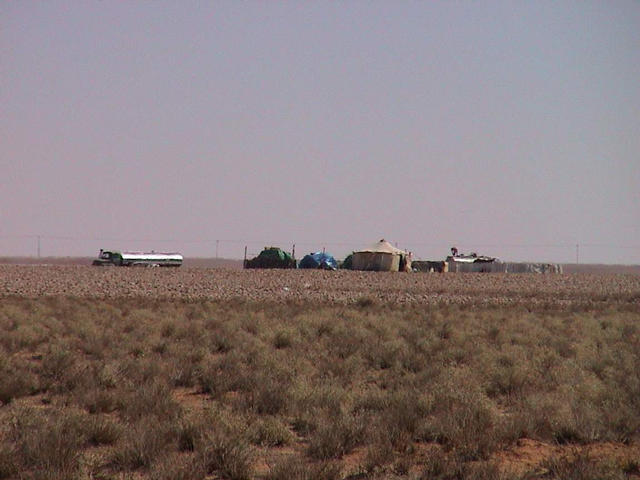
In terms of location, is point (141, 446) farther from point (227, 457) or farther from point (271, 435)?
point (271, 435)

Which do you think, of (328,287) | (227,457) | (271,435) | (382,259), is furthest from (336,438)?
(382,259)

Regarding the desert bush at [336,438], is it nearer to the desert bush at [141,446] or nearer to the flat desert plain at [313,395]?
the flat desert plain at [313,395]

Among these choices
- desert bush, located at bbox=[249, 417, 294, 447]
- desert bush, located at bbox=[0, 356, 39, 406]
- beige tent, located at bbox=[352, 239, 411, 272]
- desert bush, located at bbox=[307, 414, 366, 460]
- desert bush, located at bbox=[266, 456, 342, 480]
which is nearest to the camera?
desert bush, located at bbox=[266, 456, 342, 480]

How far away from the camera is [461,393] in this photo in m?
13.3

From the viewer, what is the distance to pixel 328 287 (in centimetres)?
4962

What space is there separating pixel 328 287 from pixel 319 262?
72.5ft

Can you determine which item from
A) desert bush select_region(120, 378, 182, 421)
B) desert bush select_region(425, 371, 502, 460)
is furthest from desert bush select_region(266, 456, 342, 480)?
desert bush select_region(120, 378, 182, 421)

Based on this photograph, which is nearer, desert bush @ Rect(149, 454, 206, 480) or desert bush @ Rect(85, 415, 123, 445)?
desert bush @ Rect(149, 454, 206, 480)

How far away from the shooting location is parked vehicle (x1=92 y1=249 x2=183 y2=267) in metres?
78.9

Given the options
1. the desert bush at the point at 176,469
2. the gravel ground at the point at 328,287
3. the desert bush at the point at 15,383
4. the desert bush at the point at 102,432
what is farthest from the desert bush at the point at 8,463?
the gravel ground at the point at 328,287

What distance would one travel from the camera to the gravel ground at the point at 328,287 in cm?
4009

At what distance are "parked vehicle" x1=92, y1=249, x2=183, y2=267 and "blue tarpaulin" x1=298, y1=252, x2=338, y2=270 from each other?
577 inches

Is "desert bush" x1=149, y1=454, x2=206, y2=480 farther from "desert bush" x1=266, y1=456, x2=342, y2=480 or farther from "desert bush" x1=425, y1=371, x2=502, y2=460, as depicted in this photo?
"desert bush" x1=425, y1=371, x2=502, y2=460

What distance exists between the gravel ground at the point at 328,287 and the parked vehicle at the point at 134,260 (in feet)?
67.5
